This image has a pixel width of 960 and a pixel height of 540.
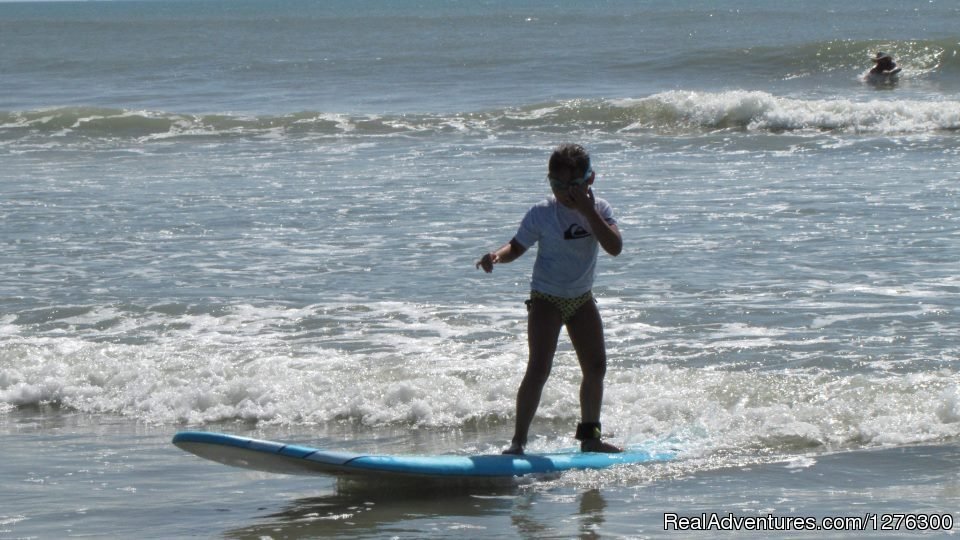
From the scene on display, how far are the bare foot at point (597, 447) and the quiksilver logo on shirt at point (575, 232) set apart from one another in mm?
1117

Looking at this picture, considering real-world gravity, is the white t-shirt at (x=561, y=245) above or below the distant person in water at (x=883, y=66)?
below

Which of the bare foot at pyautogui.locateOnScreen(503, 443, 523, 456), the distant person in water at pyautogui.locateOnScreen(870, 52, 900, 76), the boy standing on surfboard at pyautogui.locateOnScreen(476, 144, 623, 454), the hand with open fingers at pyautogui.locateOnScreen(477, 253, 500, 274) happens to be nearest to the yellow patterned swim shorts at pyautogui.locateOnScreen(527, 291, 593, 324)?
the boy standing on surfboard at pyautogui.locateOnScreen(476, 144, 623, 454)

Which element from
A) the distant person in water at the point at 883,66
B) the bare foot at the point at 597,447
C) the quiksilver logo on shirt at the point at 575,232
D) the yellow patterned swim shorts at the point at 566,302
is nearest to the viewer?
the quiksilver logo on shirt at the point at 575,232

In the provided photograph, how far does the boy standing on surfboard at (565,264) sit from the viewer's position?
579cm

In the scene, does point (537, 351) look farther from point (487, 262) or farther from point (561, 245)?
point (487, 262)

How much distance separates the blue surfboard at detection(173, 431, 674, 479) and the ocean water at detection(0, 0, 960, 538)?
0.10 meters

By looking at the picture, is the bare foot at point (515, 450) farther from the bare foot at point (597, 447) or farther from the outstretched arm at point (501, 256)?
the outstretched arm at point (501, 256)

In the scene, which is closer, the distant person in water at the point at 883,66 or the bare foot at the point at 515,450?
the bare foot at the point at 515,450

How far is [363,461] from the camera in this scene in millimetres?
5859

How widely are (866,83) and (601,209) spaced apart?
89.3 feet

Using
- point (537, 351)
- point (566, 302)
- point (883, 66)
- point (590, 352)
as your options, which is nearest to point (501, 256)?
point (566, 302)

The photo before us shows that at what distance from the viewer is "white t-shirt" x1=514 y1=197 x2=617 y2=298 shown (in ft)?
19.5

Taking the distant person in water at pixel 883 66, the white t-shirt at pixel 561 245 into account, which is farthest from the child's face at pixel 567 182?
the distant person in water at pixel 883 66

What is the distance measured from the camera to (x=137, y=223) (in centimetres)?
1366
